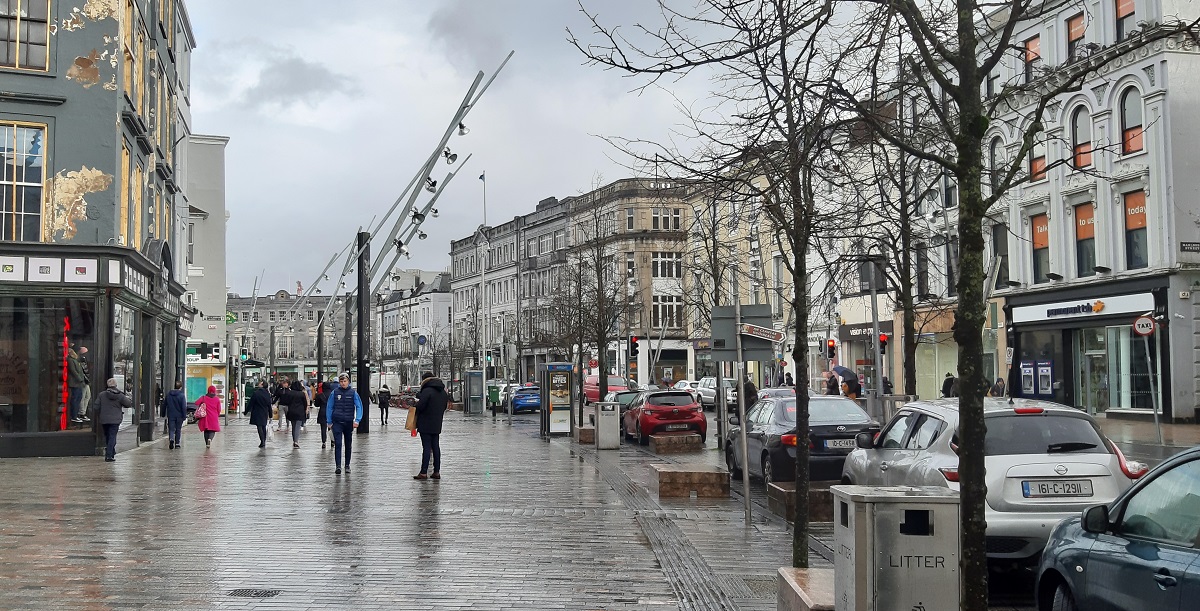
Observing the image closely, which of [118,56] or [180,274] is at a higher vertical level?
[118,56]

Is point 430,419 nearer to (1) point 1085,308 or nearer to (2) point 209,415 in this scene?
(2) point 209,415

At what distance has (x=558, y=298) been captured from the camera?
2223 inches

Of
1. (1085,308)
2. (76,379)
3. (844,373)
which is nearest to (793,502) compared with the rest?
(76,379)

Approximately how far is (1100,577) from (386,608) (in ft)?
16.0

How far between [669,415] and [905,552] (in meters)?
23.2

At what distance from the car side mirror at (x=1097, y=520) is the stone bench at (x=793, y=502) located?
20.7ft

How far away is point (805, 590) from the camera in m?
7.48

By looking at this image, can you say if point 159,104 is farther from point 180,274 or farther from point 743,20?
point 743,20

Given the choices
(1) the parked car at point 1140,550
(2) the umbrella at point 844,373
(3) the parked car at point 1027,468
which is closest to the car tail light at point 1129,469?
(3) the parked car at point 1027,468

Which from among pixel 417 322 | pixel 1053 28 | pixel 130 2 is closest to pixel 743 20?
pixel 130 2

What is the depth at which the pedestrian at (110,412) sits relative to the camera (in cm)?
2361

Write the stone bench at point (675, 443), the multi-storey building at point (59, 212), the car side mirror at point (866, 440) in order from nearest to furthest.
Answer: the car side mirror at point (866, 440) → the multi-storey building at point (59, 212) → the stone bench at point (675, 443)

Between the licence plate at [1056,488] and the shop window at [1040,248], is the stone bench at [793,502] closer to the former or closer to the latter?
the licence plate at [1056,488]

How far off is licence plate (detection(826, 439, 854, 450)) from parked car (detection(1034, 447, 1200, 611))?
1044cm
